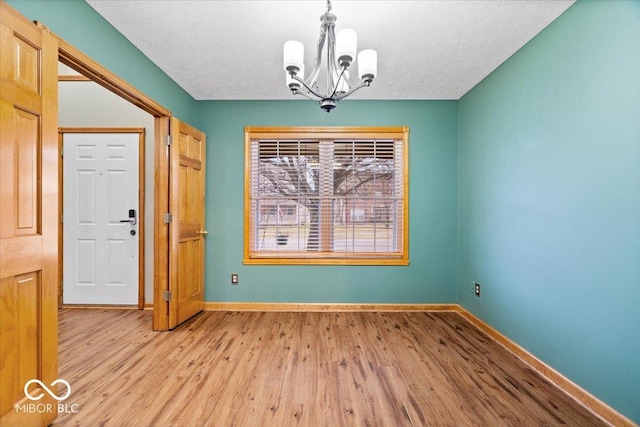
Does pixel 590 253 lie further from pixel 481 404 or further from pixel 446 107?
pixel 446 107

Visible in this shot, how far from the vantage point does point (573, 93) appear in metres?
1.92

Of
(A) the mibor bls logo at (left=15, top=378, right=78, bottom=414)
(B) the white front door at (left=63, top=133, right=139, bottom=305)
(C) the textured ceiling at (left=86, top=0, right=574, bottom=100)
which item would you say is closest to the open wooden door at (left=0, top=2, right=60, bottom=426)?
(A) the mibor bls logo at (left=15, top=378, right=78, bottom=414)

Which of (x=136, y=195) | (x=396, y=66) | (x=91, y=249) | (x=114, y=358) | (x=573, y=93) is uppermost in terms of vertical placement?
(x=396, y=66)

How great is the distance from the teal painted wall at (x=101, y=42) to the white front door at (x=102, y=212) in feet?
3.34

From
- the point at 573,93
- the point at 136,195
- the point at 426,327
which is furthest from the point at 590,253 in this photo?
the point at 136,195

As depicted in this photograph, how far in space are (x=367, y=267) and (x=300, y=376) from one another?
1695 millimetres

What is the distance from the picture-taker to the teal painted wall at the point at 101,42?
1.64m

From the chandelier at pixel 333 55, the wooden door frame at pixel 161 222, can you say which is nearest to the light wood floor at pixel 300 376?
the wooden door frame at pixel 161 222

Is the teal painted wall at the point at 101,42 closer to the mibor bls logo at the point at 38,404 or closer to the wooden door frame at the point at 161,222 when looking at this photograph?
the wooden door frame at the point at 161,222

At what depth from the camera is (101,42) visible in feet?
6.73

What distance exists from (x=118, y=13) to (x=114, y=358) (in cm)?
260

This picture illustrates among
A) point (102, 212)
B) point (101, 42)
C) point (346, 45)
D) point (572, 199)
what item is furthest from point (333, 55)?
point (102, 212)

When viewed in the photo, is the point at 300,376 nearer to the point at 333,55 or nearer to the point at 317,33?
the point at 333,55

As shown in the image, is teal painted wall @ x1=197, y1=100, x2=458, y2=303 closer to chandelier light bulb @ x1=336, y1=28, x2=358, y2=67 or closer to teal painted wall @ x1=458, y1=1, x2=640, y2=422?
teal painted wall @ x1=458, y1=1, x2=640, y2=422
